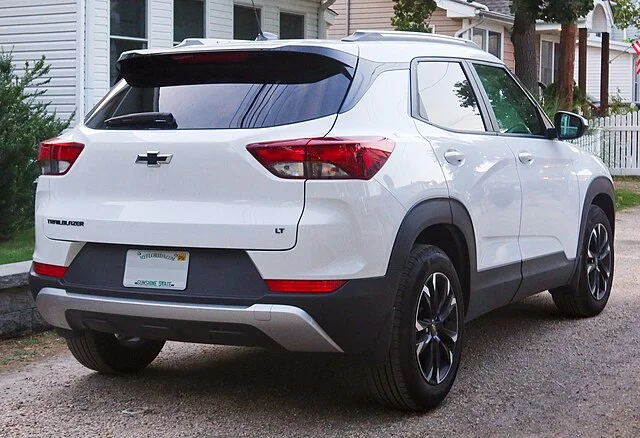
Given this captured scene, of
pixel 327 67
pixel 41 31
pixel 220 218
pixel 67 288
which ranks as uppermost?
pixel 41 31

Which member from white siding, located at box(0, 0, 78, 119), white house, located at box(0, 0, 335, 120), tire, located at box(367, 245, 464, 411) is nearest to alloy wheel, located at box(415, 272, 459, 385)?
tire, located at box(367, 245, 464, 411)

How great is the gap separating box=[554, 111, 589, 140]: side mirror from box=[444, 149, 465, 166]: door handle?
163cm

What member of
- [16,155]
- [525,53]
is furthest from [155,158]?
[525,53]

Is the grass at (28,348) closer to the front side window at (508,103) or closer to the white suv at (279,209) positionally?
the white suv at (279,209)

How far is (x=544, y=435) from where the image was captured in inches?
197

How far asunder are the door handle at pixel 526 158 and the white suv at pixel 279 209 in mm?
549

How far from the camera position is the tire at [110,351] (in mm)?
5898

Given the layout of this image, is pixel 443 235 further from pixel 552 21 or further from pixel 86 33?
pixel 552 21

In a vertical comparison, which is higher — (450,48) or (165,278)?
(450,48)

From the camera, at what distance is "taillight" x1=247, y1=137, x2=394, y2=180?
15.6 ft

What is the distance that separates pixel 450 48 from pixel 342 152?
172cm

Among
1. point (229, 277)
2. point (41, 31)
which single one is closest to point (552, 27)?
point (41, 31)

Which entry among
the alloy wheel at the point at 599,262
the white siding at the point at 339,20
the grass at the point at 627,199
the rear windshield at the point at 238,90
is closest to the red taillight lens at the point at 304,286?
the rear windshield at the point at 238,90

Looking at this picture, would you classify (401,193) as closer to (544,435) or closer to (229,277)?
(229,277)
